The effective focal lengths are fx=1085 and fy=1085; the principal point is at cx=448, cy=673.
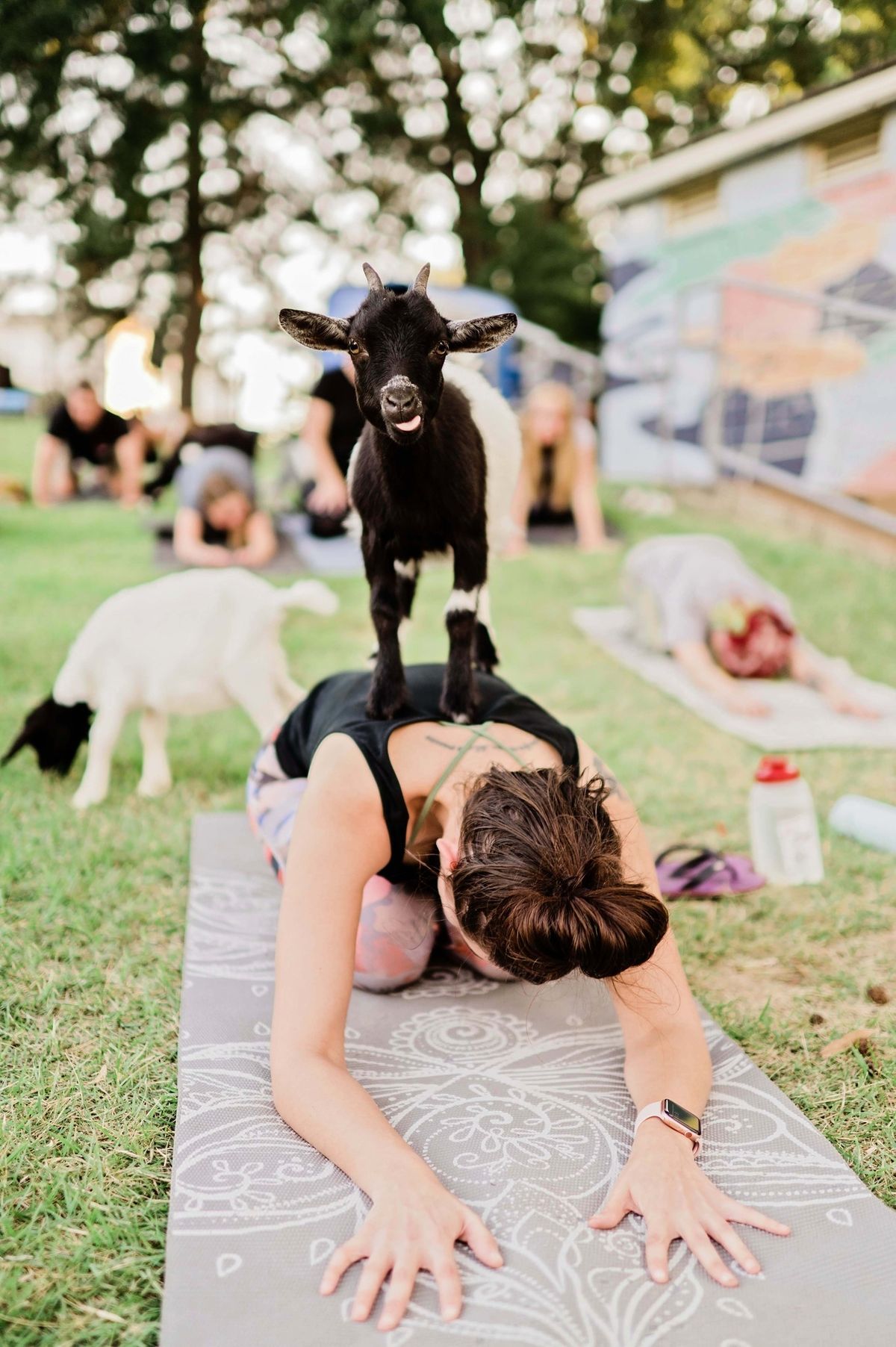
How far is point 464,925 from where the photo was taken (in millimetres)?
1670

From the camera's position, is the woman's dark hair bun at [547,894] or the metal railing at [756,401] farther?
the metal railing at [756,401]

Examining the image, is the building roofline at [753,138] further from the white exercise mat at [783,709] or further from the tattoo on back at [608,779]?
the tattoo on back at [608,779]

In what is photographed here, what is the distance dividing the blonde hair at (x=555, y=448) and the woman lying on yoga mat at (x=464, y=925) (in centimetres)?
505

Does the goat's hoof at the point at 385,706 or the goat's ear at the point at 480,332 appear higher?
Answer: the goat's ear at the point at 480,332

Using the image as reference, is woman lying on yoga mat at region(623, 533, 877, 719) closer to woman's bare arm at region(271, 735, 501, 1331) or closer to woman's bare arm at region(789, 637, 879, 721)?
woman's bare arm at region(789, 637, 879, 721)

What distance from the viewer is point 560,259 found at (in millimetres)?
16781

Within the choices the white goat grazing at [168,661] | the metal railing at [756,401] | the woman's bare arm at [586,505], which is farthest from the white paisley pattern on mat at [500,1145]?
the metal railing at [756,401]

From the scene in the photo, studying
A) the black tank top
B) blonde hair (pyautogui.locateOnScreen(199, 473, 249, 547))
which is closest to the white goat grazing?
the black tank top

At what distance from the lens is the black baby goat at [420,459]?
1577mm

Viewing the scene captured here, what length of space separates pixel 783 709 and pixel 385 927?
310 centimetres

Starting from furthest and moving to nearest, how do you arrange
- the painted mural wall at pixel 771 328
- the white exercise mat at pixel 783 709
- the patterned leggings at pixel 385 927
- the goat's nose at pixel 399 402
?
1. the painted mural wall at pixel 771 328
2. the white exercise mat at pixel 783 709
3. the patterned leggings at pixel 385 927
4. the goat's nose at pixel 399 402

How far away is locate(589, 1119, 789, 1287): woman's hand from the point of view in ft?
4.98

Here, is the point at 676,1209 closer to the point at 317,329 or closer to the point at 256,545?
the point at 317,329

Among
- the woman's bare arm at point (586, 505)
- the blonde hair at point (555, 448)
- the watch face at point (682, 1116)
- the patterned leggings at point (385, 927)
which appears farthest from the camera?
the woman's bare arm at point (586, 505)
